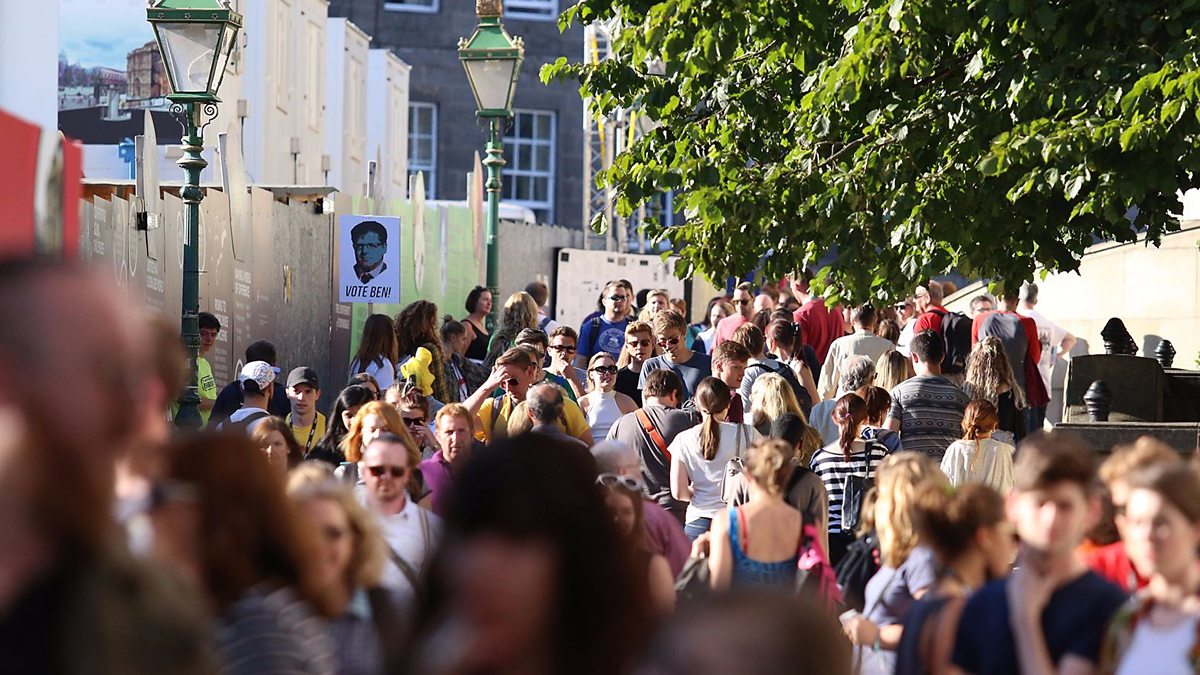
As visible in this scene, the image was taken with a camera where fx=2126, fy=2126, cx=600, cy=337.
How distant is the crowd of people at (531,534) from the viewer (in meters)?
2.32

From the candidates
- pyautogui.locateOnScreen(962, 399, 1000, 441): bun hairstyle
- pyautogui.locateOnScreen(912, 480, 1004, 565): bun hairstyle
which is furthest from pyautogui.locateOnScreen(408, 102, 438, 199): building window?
pyautogui.locateOnScreen(912, 480, 1004, 565): bun hairstyle

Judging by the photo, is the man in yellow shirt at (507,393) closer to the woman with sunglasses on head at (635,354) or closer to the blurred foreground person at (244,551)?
the woman with sunglasses on head at (635,354)

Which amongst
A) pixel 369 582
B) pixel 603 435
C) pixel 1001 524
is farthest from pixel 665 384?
pixel 369 582

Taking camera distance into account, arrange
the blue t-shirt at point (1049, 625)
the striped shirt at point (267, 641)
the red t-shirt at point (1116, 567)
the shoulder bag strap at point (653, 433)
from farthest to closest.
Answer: the shoulder bag strap at point (653, 433), the red t-shirt at point (1116, 567), the blue t-shirt at point (1049, 625), the striped shirt at point (267, 641)

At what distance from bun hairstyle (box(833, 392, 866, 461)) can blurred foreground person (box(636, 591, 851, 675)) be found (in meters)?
8.24

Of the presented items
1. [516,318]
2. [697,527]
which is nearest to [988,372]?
[697,527]

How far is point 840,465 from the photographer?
10508mm

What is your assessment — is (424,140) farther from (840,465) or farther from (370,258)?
(840,465)

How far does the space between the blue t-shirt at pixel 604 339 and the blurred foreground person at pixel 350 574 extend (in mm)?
10726

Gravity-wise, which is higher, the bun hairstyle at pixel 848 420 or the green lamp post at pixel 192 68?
the green lamp post at pixel 192 68

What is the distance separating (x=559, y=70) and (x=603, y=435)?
444 centimetres

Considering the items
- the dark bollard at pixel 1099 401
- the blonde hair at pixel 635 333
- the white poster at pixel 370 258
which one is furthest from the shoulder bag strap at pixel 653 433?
the white poster at pixel 370 258

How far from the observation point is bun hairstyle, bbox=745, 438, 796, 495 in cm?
827

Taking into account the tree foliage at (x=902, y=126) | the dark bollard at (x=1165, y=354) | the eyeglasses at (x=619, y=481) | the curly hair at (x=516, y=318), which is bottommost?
the dark bollard at (x=1165, y=354)
